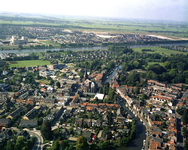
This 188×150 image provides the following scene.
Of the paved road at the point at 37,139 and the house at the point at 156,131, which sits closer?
the paved road at the point at 37,139

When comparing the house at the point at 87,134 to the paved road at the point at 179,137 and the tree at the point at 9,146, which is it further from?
the paved road at the point at 179,137

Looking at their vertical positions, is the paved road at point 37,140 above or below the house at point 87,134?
below

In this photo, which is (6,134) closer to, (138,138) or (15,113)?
(15,113)

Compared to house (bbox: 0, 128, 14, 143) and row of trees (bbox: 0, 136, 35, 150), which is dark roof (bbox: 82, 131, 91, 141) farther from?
house (bbox: 0, 128, 14, 143)

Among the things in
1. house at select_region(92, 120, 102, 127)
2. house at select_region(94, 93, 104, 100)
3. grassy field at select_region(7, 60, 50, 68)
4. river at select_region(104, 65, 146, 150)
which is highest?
grassy field at select_region(7, 60, 50, 68)

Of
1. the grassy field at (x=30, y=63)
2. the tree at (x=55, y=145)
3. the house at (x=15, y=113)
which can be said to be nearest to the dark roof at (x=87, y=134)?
the tree at (x=55, y=145)

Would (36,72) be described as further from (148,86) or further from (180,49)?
(180,49)

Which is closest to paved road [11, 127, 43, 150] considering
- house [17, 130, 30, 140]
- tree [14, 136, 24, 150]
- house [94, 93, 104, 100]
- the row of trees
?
the row of trees

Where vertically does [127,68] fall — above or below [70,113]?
above

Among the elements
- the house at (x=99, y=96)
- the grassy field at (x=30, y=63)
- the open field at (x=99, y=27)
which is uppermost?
the open field at (x=99, y=27)

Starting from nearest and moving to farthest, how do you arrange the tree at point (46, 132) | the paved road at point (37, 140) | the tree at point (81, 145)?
the tree at point (81, 145) → the paved road at point (37, 140) → the tree at point (46, 132)

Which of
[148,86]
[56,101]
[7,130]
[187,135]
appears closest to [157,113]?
[187,135]
